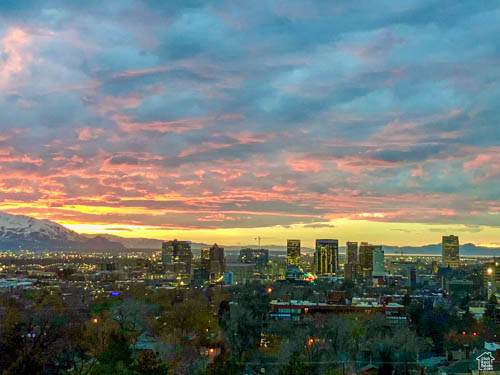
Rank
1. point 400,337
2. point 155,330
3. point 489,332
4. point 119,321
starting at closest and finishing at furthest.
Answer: point 400,337 → point 119,321 → point 155,330 → point 489,332

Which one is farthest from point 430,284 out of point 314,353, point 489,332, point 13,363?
point 13,363

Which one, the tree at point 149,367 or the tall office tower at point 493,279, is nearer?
the tree at point 149,367

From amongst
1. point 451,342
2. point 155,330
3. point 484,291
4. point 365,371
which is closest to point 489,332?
point 451,342

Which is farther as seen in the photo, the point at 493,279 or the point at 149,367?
the point at 493,279

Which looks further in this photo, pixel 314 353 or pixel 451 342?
pixel 451 342

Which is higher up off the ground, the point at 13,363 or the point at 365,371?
the point at 13,363

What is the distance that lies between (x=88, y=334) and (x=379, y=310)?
42.3 meters

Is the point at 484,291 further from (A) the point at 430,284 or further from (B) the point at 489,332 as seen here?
(B) the point at 489,332

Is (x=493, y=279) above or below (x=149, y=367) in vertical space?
below

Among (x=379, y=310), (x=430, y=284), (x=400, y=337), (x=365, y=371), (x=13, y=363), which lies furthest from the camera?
(x=430, y=284)

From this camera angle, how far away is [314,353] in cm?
4012

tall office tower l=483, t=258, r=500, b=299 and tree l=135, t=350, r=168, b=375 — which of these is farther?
tall office tower l=483, t=258, r=500, b=299

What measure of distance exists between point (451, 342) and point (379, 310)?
990 inches

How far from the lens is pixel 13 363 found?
24469 mm
